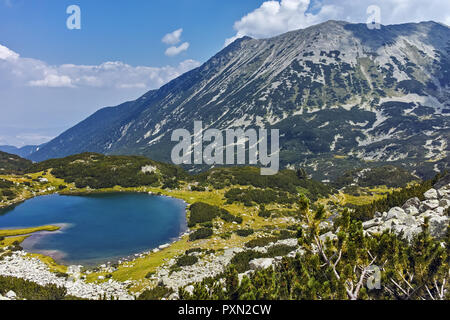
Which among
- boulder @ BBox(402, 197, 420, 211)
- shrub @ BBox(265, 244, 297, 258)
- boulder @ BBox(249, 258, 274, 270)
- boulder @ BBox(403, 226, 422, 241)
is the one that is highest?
boulder @ BBox(402, 197, 420, 211)

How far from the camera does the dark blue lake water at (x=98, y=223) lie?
3388 cm

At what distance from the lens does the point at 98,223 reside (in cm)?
4494

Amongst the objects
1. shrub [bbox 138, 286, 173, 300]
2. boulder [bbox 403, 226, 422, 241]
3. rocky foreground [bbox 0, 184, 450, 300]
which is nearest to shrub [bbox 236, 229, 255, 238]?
rocky foreground [bbox 0, 184, 450, 300]

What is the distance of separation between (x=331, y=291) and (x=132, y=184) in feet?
224

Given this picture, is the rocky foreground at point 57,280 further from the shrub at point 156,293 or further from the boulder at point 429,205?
the boulder at point 429,205

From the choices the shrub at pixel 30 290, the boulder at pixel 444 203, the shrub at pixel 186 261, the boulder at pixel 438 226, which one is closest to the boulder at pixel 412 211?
the boulder at pixel 444 203

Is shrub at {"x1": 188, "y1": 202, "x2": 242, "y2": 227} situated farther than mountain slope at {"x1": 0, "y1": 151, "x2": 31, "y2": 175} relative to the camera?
No

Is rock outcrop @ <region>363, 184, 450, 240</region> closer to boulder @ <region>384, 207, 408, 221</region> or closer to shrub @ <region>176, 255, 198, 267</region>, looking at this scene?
boulder @ <region>384, 207, 408, 221</region>

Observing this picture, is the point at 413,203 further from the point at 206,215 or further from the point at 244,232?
the point at 206,215

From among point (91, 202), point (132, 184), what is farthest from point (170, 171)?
point (91, 202)

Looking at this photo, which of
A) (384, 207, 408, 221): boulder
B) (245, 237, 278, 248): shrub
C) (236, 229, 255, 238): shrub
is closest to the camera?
(384, 207, 408, 221): boulder

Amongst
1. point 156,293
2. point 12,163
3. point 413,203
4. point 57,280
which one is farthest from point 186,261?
point 12,163

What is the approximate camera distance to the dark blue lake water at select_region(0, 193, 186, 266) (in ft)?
111
